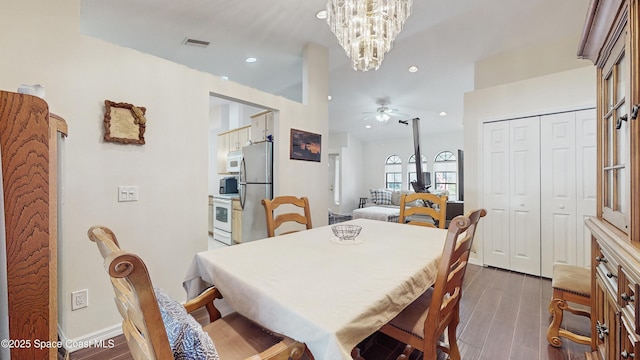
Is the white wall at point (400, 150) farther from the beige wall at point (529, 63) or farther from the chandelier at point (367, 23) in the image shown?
the chandelier at point (367, 23)

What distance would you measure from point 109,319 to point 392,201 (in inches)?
271

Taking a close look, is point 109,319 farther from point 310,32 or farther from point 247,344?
point 310,32

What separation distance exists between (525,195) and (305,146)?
8.94ft

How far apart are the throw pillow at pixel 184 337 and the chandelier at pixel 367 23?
2.08 m

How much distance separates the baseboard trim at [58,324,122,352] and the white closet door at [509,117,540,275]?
13.3ft

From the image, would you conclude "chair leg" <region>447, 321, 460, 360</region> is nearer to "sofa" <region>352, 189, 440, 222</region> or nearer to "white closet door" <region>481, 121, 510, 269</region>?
"white closet door" <region>481, 121, 510, 269</region>

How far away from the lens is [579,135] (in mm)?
2908

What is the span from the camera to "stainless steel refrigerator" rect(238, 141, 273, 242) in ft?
11.7

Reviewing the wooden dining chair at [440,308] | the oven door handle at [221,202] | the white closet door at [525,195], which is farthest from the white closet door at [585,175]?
the oven door handle at [221,202]

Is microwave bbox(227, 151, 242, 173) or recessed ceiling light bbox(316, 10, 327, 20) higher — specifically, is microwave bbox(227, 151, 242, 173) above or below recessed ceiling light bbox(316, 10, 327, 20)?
below

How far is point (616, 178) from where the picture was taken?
1.25 m

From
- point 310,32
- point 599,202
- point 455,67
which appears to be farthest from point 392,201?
point 599,202

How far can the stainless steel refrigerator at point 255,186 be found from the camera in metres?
3.56

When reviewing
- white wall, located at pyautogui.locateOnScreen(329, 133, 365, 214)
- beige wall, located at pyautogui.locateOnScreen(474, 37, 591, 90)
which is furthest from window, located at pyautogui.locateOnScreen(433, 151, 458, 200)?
beige wall, located at pyautogui.locateOnScreen(474, 37, 591, 90)
